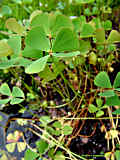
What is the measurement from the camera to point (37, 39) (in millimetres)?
433

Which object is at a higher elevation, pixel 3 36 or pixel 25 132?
pixel 3 36

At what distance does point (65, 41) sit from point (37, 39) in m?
0.07

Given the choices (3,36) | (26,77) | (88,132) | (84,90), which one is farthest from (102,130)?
(3,36)

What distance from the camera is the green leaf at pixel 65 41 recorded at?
418 mm

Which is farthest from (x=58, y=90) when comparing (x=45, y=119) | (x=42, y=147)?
(x=42, y=147)

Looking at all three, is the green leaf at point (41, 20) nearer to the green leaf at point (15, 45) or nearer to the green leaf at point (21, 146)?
the green leaf at point (15, 45)

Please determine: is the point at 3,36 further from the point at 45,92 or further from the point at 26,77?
→ the point at 45,92

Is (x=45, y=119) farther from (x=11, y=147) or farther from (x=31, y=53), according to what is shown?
(x=31, y=53)

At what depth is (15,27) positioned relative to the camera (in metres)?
0.53

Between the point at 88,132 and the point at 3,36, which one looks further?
the point at 3,36

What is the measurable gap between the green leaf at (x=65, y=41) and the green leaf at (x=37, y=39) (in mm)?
25

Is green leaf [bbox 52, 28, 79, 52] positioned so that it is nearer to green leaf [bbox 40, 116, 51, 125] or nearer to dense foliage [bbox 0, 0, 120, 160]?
→ dense foliage [bbox 0, 0, 120, 160]

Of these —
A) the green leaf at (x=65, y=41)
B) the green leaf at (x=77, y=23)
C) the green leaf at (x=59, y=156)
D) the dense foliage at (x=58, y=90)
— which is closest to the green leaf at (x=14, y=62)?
the dense foliage at (x=58, y=90)

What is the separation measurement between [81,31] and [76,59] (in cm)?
15
